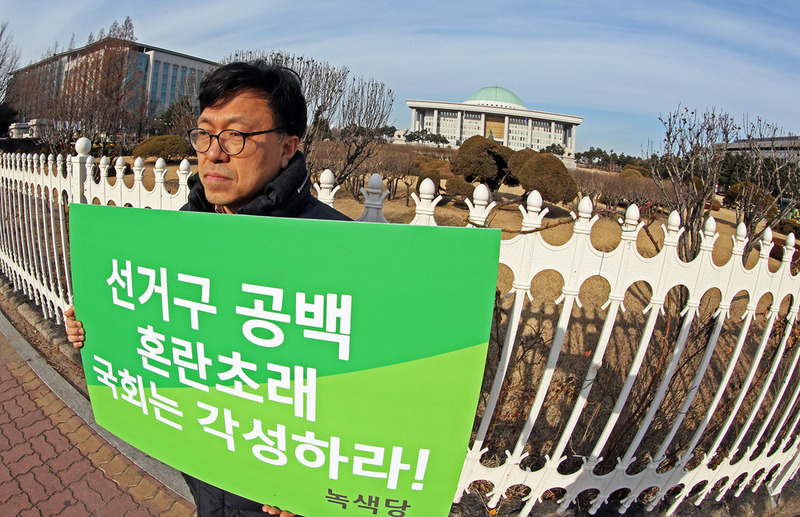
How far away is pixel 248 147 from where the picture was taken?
1370mm

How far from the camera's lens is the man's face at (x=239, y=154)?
1369mm

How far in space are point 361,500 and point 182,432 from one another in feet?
1.86

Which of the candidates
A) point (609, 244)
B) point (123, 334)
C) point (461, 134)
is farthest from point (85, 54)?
point (461, 134)

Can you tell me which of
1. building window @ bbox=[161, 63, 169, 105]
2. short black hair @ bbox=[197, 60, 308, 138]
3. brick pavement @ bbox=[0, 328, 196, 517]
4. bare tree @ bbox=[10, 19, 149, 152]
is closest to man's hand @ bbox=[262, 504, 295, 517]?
short black hair @ bbox=[197, 60, 308, 138]

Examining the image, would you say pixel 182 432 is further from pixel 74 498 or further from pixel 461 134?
pixel 461 134

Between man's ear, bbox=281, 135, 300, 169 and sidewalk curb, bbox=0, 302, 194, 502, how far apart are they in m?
1.97

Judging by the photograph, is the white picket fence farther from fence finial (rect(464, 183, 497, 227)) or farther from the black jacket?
the black jacket

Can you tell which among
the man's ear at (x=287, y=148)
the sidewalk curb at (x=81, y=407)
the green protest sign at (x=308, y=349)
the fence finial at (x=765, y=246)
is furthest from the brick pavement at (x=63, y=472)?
the fence finial at (x=765, y=246)

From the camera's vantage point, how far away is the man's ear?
1.47 m

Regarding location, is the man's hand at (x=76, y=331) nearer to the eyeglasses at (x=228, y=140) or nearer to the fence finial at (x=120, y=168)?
the eyeglasses at (x=228, y=140)

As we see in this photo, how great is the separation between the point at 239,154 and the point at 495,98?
231 feet

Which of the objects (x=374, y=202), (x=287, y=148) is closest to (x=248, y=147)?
(x=287, y=148)

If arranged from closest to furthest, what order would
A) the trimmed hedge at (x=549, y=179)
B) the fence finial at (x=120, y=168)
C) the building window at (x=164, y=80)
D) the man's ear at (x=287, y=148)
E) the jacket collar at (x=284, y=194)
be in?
the jacket collar at (x=284, y=194) → the man's ear at (x=287, y=148) → the fence finial at (x=120, y=168) → the trimmed hedge at (x=549, y=179) → the building window at (x=164, y=80)

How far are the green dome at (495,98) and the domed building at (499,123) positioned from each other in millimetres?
2307
